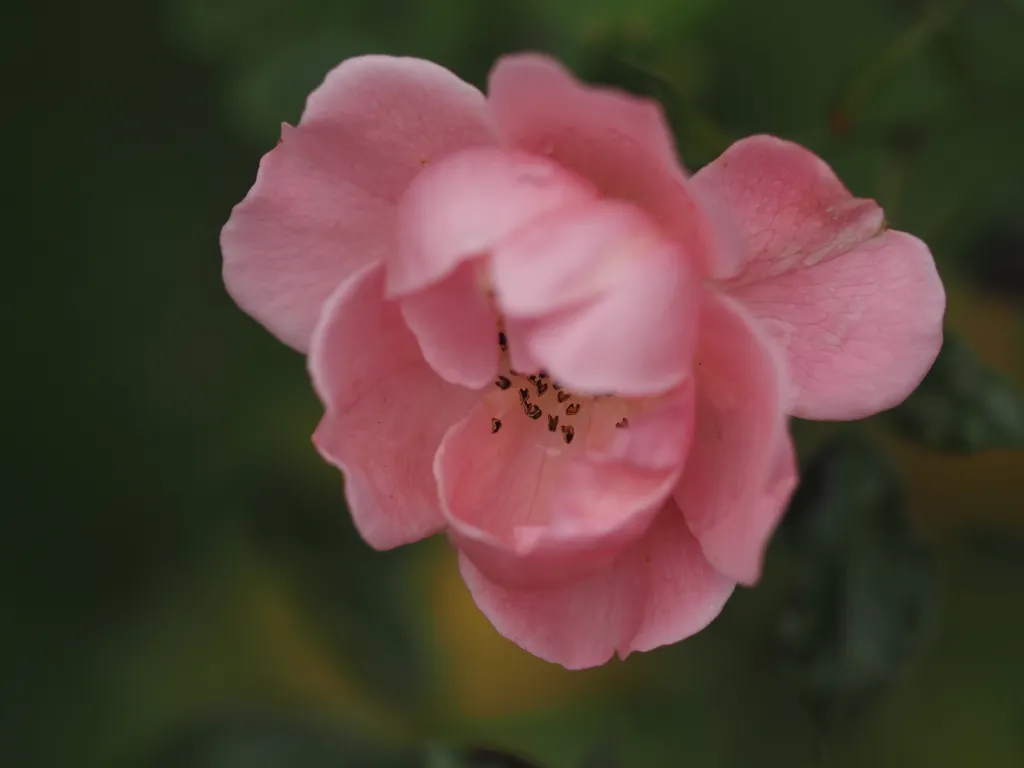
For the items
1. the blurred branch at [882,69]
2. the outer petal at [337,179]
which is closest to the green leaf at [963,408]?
the blurred branch at [882,69]

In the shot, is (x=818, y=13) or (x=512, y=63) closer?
(x=512, y=63)

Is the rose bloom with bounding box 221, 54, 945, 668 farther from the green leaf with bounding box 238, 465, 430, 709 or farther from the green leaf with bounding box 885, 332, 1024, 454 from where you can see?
the green leaf with bounding box 238, 465, 430, 709

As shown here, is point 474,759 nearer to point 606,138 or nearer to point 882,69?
point 606,138

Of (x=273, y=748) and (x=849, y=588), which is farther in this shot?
(x=273, y=748)

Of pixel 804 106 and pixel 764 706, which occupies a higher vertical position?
pixel 804 106

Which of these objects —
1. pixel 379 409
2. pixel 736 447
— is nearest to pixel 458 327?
pixel 379 409

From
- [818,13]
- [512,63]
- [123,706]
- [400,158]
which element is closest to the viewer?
[512,63]

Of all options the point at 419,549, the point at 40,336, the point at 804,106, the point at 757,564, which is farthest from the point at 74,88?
the point at 757,564

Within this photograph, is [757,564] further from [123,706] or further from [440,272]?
[123,706]
